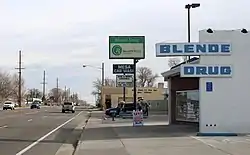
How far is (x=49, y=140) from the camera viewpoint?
23531mm

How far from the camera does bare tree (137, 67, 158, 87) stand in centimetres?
15100

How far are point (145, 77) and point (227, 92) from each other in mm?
127069

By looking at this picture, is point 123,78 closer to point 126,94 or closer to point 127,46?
point 127,46

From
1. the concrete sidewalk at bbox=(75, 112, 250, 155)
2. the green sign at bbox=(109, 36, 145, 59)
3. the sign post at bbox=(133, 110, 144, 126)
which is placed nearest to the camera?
the concrete sidewalk at bbox=(75, 112, 250, 155)

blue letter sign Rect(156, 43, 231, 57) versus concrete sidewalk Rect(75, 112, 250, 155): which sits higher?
blue letter sign Rect(156, 43, 231, 57)

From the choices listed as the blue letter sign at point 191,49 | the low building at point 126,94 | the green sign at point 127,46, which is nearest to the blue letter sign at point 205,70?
the blue letter sign at point 191,49

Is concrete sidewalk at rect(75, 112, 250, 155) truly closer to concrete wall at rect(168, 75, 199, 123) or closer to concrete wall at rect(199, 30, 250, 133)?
concrete wall at rect(199, 30, 250, 133)

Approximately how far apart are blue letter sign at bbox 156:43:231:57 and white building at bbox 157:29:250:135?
0.78 ft

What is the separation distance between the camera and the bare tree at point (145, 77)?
495 feet

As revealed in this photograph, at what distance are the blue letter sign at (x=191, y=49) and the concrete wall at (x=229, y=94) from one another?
0.28 m

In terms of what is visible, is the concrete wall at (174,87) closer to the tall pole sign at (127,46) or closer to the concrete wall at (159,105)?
the tall pole sign at (127,46)

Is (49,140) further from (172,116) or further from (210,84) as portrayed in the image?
(172,116)

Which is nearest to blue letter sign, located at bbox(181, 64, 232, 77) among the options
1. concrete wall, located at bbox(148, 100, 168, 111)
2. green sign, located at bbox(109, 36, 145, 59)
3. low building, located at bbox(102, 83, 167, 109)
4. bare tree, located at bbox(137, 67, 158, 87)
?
green sign, located at bbox(109, 36, 145, 59)

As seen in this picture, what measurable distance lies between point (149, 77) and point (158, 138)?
130074 mm
